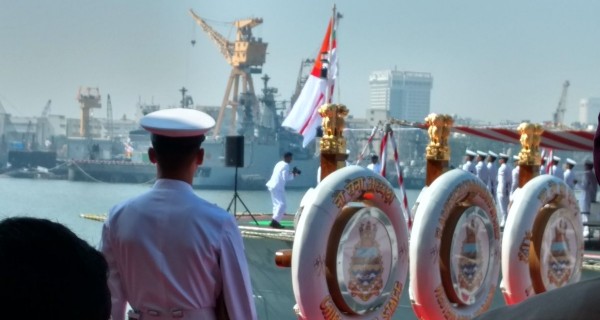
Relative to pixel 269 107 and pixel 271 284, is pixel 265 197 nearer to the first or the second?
pixel 269 107

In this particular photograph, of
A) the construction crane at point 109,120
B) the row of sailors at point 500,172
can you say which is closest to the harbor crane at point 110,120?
the construction crane at point 109,120

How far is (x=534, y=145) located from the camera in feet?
25.4

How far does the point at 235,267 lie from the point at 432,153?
11.8 ft

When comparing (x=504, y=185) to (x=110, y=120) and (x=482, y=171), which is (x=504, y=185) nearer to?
(x=482, y=171)

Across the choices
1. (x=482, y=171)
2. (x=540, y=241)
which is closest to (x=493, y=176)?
(x=482, y=171)

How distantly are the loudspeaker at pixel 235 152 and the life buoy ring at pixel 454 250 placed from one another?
6846mm

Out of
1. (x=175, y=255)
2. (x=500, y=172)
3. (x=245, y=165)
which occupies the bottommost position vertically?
(x=245, y=165)

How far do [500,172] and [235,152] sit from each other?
6749 mm

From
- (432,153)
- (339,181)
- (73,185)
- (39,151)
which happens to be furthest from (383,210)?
(73,185)

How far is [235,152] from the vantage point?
13.5m

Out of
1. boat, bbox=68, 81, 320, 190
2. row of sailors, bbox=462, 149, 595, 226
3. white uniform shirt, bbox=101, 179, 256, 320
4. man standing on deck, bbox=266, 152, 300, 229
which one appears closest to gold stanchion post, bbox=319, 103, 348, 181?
white uniform shirt, bbox=101, 179, 256, 320

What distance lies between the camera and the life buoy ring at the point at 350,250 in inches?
218

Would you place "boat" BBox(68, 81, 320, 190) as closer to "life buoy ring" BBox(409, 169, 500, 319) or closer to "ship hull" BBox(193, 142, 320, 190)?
"ship hull" BBox(193, 142, 320, 190)

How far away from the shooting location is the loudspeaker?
13.5 m
